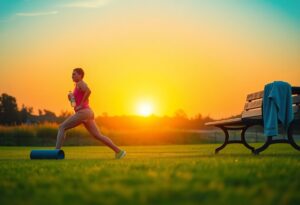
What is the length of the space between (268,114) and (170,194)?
7.14m

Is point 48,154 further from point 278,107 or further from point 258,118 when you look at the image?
point 278,107

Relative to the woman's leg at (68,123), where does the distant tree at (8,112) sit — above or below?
above

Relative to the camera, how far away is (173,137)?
3800 centimetres

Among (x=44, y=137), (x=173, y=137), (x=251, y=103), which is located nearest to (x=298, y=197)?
(x=251, y=103)

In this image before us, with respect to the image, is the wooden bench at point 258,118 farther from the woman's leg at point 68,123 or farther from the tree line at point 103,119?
the tree line at point 103,119

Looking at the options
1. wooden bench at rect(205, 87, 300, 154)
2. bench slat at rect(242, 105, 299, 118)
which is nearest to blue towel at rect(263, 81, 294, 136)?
wooden bench at rect(205, 87, 300, 154)

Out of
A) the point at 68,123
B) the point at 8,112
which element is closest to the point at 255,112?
the point at 68,123

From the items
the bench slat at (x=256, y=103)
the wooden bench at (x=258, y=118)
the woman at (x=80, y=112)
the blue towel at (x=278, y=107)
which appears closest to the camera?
the blue towel at (x=278, y=107)

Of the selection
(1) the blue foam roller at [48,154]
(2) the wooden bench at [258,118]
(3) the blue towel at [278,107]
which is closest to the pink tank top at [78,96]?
(1) the blue foam roller at [48,154]

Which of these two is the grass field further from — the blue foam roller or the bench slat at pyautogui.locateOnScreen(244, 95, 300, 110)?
the bench slat at pyautogui.locateOnScreen(244, 95, 300, 110)

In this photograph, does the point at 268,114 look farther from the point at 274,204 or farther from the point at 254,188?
the point at 274,204

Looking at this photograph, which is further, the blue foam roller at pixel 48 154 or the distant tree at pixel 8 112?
the distant tree at pixel 8 112

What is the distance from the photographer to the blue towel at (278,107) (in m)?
10.2

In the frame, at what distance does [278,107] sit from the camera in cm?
1023
